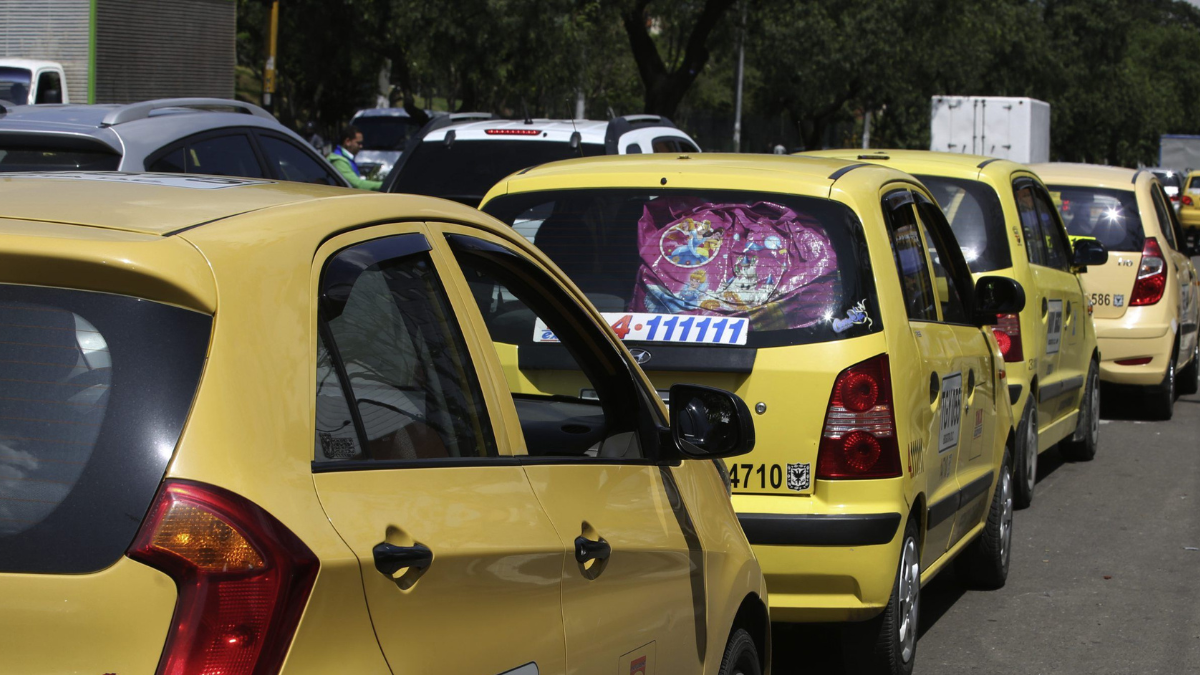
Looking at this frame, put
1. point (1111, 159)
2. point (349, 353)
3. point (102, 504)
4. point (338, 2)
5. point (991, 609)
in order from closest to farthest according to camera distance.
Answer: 1. point (102, 504)
2. point (349, 353)
3. point (991, 609)
4. point (338, 2)
5. point (1111, 159)

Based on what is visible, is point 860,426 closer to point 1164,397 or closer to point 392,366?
point 392,366

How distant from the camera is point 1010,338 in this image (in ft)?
25.6

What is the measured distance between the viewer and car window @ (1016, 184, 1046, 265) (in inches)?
323

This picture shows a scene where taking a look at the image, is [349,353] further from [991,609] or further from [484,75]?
[484,75]

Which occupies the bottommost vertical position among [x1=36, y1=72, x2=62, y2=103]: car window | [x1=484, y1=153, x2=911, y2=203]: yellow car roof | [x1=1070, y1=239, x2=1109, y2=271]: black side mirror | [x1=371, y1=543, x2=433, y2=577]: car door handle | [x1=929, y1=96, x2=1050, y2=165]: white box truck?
[x1=371, y1=543, x2=433, y2=577]: car door handle

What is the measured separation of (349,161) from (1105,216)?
652 cm

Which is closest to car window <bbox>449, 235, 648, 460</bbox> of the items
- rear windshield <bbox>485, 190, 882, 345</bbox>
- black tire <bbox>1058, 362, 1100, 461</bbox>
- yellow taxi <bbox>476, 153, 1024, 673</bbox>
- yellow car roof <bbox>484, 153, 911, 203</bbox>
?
yellow taxi <bbox>476, 153, 1024, 673</bbox>

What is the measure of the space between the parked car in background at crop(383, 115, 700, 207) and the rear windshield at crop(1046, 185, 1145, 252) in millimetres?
3493

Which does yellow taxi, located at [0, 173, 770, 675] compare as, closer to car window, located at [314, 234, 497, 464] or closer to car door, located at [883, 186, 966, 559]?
car window, located at [314, 234, 497, 464]

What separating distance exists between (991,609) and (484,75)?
24.7 meters

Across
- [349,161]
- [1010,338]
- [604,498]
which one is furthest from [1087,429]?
[604,498]

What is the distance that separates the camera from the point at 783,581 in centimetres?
480

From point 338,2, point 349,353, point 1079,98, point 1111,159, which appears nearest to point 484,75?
point 338,2

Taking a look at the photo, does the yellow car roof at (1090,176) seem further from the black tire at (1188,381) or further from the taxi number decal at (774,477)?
the taxi number decal at (774,477)
